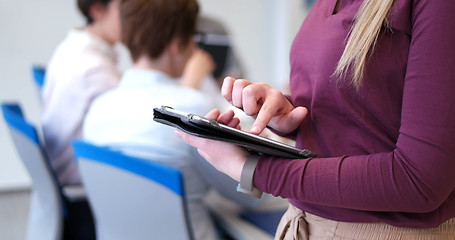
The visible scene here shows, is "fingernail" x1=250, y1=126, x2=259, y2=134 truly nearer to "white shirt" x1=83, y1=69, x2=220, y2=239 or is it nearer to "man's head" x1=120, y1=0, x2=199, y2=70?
"white shirt" x1=83, y1=69, x2=220, y2=239

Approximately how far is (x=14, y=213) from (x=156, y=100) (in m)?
2.53

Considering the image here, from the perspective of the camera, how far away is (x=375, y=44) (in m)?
0.62

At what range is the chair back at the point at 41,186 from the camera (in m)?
1.55

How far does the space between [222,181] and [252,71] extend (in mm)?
3304

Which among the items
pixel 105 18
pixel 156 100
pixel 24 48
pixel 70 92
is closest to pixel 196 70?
pixel 105 18

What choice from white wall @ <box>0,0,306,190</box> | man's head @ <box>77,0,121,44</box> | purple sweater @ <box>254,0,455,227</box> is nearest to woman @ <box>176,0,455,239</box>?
purple sweater @ <box>254,0,455,227</box>

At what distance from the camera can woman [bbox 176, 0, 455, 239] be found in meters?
0.55

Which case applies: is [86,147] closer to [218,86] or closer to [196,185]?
[196,185]

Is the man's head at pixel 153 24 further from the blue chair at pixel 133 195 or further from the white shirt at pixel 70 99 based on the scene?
the blue chair at pixel 133 195

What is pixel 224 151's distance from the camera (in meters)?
0.69

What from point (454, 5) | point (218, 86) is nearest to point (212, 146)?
point (454, 5)

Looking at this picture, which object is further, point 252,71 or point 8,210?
point 252,71

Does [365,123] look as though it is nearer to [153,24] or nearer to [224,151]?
[224,151]

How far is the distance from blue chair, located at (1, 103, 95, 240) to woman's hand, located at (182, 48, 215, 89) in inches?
28.3
